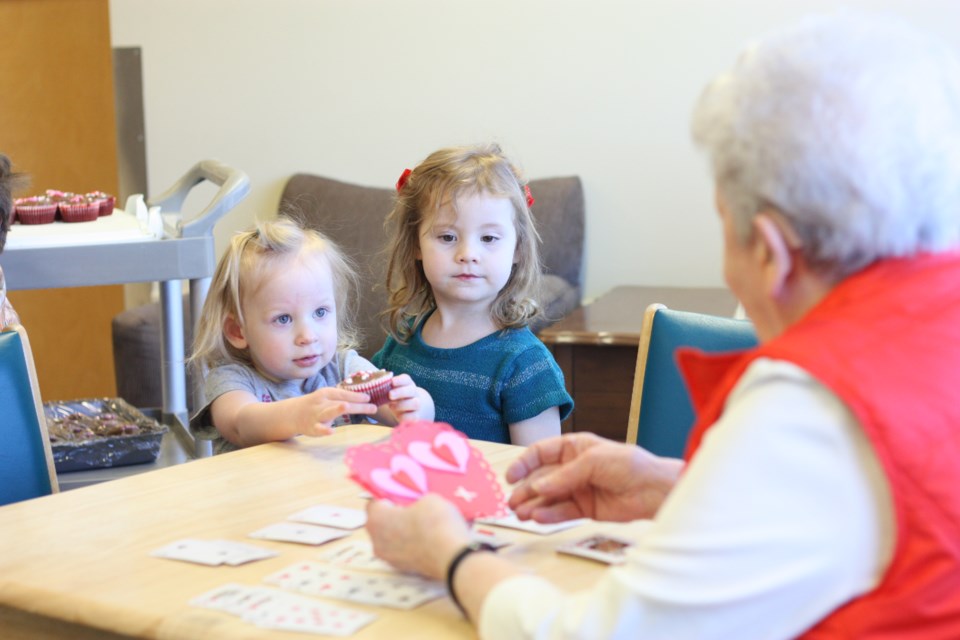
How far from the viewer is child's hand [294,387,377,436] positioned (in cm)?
172

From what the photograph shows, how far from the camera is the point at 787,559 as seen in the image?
83cm

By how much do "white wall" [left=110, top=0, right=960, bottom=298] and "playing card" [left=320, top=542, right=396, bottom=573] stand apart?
9.16 feet

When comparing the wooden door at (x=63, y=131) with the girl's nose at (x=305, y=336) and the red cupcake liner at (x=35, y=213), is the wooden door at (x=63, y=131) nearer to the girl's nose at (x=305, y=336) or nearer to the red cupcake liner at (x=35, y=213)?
the red cupcake liner at (x=35, y=213)

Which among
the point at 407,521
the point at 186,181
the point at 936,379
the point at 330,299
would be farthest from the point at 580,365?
the point at 936,379

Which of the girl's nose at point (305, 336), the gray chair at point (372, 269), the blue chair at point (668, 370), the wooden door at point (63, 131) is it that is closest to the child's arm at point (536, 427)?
the blue chair at point (668, 370)

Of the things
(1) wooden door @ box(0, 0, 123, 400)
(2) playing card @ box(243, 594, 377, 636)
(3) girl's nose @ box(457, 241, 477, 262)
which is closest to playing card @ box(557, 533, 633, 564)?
(2) playing card @ box(243, 594, 377, 636)

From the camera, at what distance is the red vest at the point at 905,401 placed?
0.84 meters

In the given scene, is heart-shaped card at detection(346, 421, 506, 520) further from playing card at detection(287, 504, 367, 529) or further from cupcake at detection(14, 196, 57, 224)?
cupcake at detection(14, 196, 57, 224)

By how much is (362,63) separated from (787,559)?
155 inches

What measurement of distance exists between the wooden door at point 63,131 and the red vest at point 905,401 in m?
5.13

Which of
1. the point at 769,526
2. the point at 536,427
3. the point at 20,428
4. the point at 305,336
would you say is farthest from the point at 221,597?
the point at 536,427

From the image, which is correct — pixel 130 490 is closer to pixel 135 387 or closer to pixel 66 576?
pixel 66 576

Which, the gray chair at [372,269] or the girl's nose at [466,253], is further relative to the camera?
the gray chair at [372,269]

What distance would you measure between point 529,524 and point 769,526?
55cm
